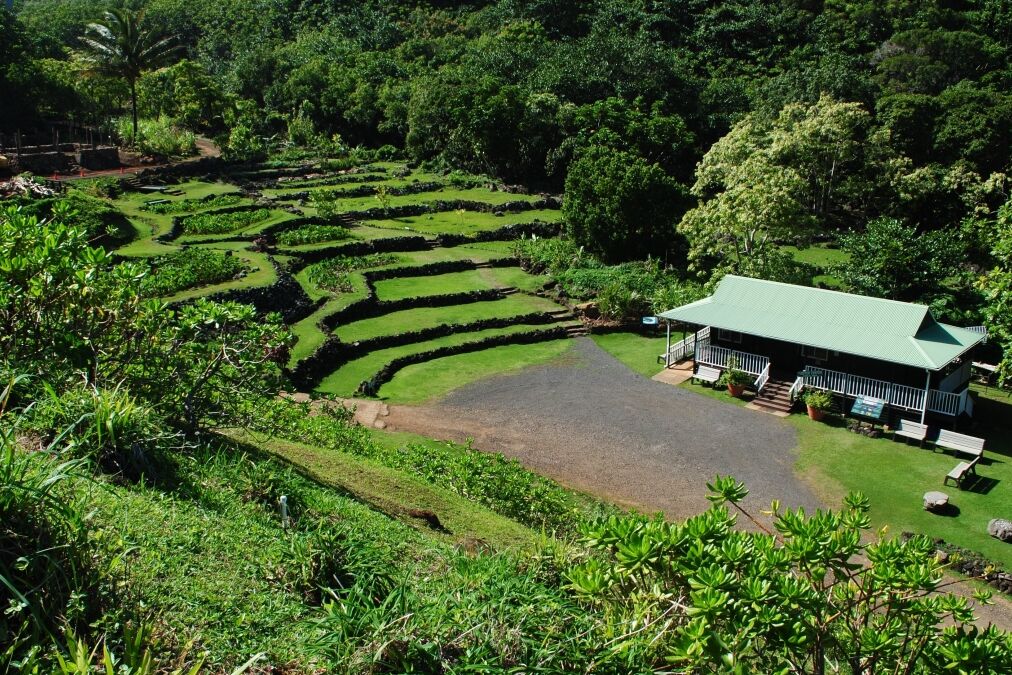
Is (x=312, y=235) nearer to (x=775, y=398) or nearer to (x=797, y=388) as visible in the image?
(x=775, y=398)

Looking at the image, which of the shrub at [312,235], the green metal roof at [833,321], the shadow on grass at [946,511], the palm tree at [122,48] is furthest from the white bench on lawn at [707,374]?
the palm tree at [122,48]

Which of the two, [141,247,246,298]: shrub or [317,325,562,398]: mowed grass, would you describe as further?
[141,247,246,298]: shrub

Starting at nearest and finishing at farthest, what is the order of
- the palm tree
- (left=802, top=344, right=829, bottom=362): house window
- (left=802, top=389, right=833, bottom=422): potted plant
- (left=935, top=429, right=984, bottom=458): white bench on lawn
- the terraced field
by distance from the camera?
(left=935, top=429, right=984, bottom=458): white bench on lawn, (left=802, top=389, right=833, bottom=422): potted plant, (left=802, top=344, right=829, bottom=362): house window, the terraced field, the palm tree

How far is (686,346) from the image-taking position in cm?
2948

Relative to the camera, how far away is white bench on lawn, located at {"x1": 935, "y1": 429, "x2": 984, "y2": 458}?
859 inches

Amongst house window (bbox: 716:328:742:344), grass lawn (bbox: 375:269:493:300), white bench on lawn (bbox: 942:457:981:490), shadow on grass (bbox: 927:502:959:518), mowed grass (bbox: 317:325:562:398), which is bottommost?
shadow on grass (bbox: 927:502:959:518)

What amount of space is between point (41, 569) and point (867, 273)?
1095 inches

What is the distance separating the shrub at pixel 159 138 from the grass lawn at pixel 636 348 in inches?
1627

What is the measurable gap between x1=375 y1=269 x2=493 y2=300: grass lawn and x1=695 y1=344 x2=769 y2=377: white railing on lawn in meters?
11.4

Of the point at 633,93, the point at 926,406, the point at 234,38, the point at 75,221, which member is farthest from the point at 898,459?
the point at 234,38

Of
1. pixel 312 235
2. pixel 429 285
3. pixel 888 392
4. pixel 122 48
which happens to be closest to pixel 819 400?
pixel 888 392

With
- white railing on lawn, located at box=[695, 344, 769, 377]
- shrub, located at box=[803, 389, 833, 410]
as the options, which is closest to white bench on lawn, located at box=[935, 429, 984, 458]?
shrub, located at box=[803, 389, 833, 410]

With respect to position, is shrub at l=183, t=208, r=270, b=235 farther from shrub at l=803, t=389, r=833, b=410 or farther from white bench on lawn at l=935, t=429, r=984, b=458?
white bench on lawn at l=935, t=429, r=984, b=458

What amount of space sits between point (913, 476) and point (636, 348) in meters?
11.5
